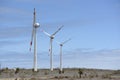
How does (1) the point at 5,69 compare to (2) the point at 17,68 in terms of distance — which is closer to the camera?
(2) the point at 17,68

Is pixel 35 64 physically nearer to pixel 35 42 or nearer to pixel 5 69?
pixel 35 42

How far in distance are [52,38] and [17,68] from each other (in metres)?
12.5

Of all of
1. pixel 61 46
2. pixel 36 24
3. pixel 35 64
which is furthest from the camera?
pixel 61 46

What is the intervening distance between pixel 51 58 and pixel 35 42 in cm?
997

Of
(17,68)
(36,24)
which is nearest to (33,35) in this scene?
(36,24)

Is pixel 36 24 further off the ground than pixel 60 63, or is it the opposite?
pixel 36 24

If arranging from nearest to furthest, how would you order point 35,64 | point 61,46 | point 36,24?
point 35,64
point 36,24
point 61,46

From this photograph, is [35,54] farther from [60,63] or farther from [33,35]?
[60,63]

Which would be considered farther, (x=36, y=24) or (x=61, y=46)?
(x=61, y=46)

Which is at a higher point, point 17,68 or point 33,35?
point 33,35

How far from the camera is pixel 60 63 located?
122688 millimetres

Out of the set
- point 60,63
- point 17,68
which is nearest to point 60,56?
point 60,63

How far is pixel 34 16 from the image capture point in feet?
371

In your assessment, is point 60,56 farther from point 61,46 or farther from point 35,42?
point 35,42
